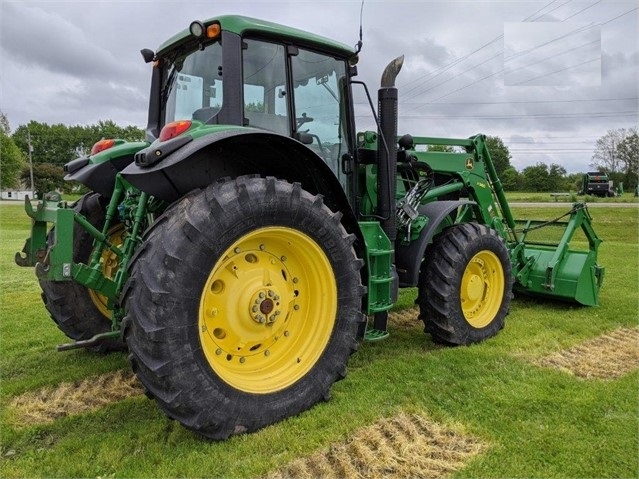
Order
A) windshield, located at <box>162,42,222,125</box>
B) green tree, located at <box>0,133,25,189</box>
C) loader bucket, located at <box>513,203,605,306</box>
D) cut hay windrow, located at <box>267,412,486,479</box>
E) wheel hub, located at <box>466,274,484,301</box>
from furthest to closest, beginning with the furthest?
green tree, located at <box>0,133,25,189</box> → loader bucket, located at <box>513,203,605,306</box> → wheel hub, located at <box>466,274,484,301</box> → windshield, located at <box>162,42,222,125</box> → cut hay windrow, located at <box>267,412,486,479</box>

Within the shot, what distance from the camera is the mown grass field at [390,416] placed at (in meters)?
2.49

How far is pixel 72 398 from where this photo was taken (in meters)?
3.33

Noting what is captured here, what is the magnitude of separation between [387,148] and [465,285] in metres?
1.48

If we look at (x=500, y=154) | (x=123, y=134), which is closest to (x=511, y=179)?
(x=500, y=154)

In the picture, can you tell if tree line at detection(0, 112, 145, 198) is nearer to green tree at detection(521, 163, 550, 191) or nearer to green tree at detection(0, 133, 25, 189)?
green tree at detection(0, 133, 25, 189)

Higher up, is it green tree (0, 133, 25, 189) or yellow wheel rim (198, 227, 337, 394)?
green tree (0, 133, 25, 189)

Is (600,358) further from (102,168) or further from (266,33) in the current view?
(102,168)

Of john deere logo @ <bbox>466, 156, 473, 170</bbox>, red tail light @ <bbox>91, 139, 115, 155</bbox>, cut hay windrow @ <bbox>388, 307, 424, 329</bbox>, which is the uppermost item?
red tail light @ <bbox>91, 139, 115, 155</bbox>

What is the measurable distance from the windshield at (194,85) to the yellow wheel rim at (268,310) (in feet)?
3.34

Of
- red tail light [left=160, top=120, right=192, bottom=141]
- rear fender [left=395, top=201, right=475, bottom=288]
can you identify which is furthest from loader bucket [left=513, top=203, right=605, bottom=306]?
red tail light [left=160, top=120, right=192, bottom=141]

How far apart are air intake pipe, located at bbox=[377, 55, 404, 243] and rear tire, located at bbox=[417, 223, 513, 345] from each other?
1.85 feet

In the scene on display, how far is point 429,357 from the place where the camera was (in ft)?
13.0

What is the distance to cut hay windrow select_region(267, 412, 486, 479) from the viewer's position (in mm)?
2438

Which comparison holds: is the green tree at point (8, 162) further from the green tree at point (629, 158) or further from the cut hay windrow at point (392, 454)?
the green tree at point (629, 158)
